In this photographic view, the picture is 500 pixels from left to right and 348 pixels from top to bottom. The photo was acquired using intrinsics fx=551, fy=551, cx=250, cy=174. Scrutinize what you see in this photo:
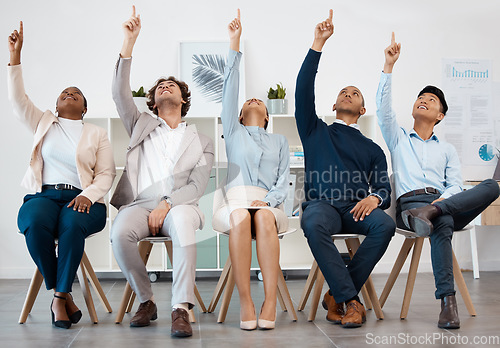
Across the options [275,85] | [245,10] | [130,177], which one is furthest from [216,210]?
[245,10]

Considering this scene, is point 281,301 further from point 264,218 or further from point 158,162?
point 158,162

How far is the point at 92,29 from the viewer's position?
470cm

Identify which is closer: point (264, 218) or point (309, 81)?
point (264, 218)

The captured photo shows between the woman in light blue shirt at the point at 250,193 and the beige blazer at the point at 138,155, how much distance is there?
144mm

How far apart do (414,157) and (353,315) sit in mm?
1069

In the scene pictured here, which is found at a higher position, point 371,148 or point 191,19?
point 191,19

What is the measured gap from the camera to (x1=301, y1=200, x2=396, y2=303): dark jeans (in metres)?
2.54

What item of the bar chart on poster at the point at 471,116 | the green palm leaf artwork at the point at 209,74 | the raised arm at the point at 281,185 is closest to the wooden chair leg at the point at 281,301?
the raised arm at the point at 281,185

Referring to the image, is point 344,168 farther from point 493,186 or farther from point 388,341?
point 388,341

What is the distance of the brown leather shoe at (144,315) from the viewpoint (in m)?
2.56

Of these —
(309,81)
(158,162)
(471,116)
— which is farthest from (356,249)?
(471,116)

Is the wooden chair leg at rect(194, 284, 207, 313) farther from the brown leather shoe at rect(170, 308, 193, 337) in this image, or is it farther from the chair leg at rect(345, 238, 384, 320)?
the chair leg at rect(345, 238, 384, 320)

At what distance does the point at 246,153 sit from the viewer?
2855 mm

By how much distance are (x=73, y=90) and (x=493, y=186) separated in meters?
2.31
